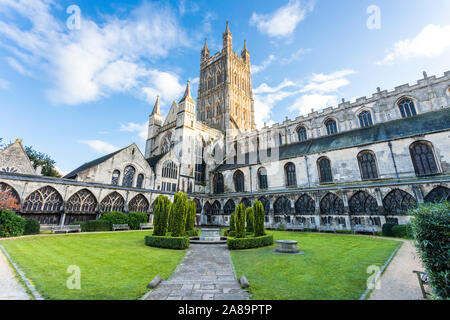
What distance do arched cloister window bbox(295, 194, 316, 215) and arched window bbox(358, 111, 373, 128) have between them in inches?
556

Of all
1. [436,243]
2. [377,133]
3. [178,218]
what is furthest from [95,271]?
[377,133]

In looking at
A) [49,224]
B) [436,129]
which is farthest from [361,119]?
[49,224]

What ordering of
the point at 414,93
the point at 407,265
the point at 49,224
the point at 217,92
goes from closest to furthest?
1. the point at 407,265
2. the point at 49,224
3. the point at 414,93
4. the point at 217,92

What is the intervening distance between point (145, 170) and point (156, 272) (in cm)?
2318

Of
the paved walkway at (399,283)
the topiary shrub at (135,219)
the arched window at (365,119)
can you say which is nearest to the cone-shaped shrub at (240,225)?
the paved walkway at (399,283)

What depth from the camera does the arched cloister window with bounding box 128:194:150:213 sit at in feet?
80.7

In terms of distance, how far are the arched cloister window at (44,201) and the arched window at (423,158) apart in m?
35.3

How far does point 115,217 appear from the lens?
68.3ft

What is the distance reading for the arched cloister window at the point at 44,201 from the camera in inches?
713

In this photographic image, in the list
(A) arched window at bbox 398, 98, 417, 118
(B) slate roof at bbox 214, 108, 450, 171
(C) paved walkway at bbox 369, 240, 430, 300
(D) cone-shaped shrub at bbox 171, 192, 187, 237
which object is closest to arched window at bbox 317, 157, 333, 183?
(B) slate roof at bbox 214, 108, 450, 171

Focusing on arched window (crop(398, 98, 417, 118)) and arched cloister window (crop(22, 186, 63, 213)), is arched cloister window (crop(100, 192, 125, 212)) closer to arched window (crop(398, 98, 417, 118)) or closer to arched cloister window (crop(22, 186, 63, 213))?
arched cloister window (crop(22, 186, 63, 213))

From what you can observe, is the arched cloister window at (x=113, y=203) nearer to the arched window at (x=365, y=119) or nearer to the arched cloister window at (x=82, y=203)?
the arched cloister window at (x=82, y=203)
